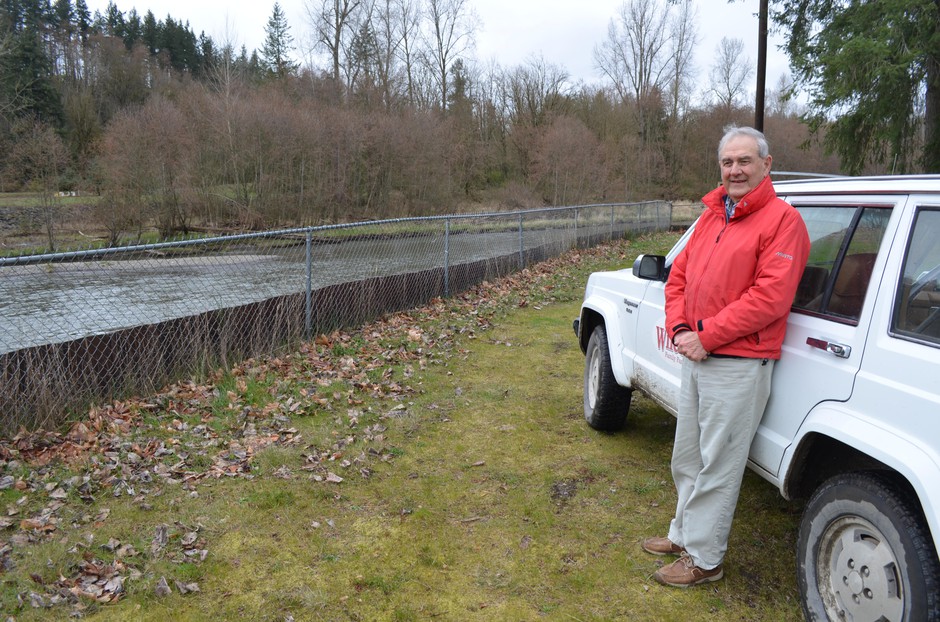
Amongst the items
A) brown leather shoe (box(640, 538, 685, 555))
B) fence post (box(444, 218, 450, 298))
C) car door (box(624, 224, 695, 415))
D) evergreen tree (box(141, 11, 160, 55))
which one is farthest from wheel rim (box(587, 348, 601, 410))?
evergreen tree (box(141, 11, 160, 55))

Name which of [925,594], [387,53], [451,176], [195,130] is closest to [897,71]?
[925,594]

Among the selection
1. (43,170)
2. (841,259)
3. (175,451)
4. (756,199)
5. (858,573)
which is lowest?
(175,451)

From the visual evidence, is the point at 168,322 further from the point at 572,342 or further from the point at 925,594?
the point at 925,594

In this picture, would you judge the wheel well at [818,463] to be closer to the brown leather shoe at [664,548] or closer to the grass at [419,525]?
the grass at [419,525]

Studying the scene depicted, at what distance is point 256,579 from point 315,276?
7064 mm

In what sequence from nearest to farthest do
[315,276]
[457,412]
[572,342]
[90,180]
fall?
[457,412] < [572,342] < [315,276] < [90,180]

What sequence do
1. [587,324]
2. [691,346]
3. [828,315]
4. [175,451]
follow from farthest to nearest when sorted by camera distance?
[587,324], [175,451], [691,346], [828,315]

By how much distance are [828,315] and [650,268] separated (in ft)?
4.27

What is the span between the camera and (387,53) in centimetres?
4328

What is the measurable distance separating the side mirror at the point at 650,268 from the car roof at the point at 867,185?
2.72ft

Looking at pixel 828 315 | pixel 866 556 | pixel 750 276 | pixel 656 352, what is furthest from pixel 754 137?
pixel 866 556

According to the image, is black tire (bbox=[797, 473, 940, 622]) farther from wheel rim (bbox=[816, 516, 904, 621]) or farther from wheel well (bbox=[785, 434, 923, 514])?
wheel well (bbox=[785, 434, 923, 514])

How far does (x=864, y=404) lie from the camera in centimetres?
241

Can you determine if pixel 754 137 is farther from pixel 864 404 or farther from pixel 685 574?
pixel 685 574
